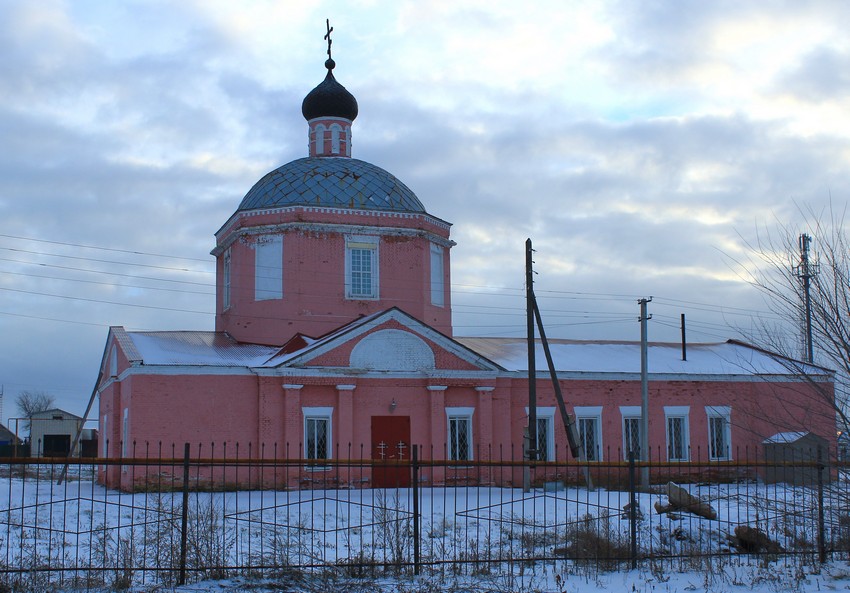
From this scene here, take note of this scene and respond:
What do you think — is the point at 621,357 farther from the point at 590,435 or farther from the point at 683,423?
the point at 590,435

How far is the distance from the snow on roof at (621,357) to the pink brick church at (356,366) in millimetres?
96

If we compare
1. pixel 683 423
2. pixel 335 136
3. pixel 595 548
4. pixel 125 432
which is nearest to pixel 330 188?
pixel 335 136

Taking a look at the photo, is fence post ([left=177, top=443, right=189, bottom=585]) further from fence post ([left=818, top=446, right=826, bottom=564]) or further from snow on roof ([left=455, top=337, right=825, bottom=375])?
snow on roof ([left=455, top=337, right=825, bottom=375])

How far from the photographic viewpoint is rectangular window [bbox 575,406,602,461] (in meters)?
24.3

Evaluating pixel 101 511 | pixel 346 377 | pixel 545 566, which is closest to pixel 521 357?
pixel 346 377

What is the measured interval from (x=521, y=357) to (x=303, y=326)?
231 inches

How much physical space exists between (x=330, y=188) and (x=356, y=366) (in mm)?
5737

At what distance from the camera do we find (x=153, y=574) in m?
10.7

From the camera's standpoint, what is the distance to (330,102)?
27.7 m

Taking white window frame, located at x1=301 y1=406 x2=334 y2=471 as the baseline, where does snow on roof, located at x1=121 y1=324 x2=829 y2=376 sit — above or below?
above

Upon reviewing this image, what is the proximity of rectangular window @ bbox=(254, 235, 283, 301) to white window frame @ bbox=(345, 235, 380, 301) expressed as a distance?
5.68 feet

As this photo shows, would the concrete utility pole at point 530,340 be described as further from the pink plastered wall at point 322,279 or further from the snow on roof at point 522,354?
the pink plastered wall at point 322,279

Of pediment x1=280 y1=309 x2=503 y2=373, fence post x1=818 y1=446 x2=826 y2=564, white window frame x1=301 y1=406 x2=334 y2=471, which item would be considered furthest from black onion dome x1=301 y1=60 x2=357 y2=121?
fence post x1=818 y1=446 x2=826 y2=564

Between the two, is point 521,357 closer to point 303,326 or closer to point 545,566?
point 303,326
